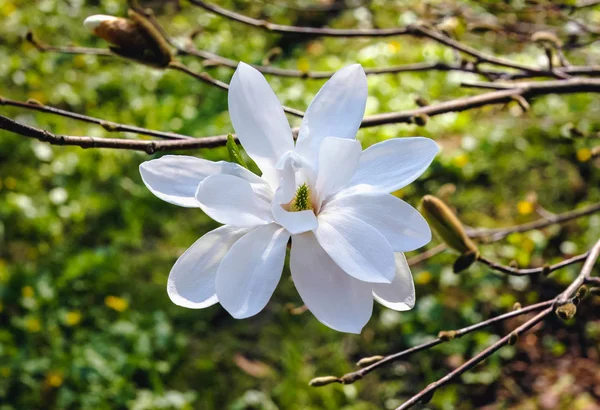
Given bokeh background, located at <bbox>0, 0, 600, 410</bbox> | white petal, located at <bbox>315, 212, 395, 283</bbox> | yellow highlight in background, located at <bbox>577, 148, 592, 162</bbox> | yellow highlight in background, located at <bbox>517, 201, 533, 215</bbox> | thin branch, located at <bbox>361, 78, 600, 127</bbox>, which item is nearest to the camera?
white petal, located at <bbox>315, 212, 395, 283</bbox>

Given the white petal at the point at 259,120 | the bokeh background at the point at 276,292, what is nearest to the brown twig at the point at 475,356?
the white petal at the point at 259,120

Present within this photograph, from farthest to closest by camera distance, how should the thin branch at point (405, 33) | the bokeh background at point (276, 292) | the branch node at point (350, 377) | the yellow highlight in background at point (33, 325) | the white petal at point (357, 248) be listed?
the yellow highlight in background at point (33, 325), the bokeh background at point (276, 292), the thin branch at point (405, 33), the branch node at point (350, 377), the white petal at point (357, 248)

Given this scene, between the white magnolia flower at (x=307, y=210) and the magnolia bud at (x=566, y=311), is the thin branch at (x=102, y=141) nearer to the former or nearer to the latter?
the white magnolia flower at (x=307, y=210)

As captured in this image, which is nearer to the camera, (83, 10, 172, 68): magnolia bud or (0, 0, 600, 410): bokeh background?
(83, 10, 172, 68): magnolia bud

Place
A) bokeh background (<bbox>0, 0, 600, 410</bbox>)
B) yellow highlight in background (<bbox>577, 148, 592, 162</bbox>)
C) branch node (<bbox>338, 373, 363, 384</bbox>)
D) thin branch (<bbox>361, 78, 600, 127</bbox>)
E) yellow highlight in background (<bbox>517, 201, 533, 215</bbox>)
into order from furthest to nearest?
1. yellow highlight in background (<bbox>577, 148, 592, 162</bbox>)
2. yellow highlight in background (<bbox>517, 201, 533, 215</bbox>)
3. bokeh background (<bbox>0, 0, 600, 410</bbox>)
4. thin branch (<bbox>361, 78, 600, 127</bbox>)
5. branch node (<bbox>338, 373, 363, 384</bbox>)

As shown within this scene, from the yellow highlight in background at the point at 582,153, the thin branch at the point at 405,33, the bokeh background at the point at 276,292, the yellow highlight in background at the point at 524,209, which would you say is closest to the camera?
the thin branch at the point at 405,33

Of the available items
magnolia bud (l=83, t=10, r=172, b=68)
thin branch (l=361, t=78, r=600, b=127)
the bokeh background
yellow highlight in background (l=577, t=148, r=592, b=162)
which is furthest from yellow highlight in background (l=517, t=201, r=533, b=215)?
magnolia bud (l=83, t=10, r=172, b=68)

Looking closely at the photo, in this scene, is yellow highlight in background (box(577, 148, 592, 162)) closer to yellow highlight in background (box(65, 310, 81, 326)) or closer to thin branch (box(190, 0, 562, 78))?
thin branch (box(190, 0, 562, 78))

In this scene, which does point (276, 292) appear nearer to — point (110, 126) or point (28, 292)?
point (28, 292)
